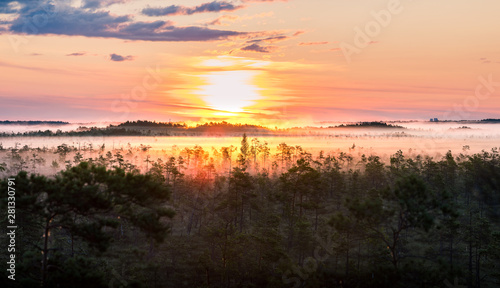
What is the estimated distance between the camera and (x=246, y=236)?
65.2 metres

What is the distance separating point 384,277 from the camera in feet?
138

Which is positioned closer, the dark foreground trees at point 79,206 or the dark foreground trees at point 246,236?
the dark foreground trees at point 79,206

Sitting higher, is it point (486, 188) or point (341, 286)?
point (486, 188)

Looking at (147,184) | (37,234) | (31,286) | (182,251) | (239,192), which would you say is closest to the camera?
(31,286)

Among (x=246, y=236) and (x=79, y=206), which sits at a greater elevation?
(x=79, y=206)

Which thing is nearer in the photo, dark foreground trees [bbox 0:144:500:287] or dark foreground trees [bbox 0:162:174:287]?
dark foreground trees [bbox 0:162:174:287]

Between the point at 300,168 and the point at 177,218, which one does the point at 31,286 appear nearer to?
the point at 300,168

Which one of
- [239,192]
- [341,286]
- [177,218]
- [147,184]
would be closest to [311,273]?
[341,286]

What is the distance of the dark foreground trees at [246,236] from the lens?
34.2 metres

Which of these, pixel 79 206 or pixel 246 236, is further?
pixel 246 236

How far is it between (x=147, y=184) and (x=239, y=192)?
5298cm

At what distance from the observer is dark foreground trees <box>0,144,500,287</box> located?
3416 centimetres

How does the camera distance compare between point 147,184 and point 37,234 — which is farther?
point 37,234

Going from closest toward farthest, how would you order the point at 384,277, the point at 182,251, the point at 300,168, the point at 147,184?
the point at 147,184 < the point at 384,277 < the point at 182,251 < the point at 300,168
